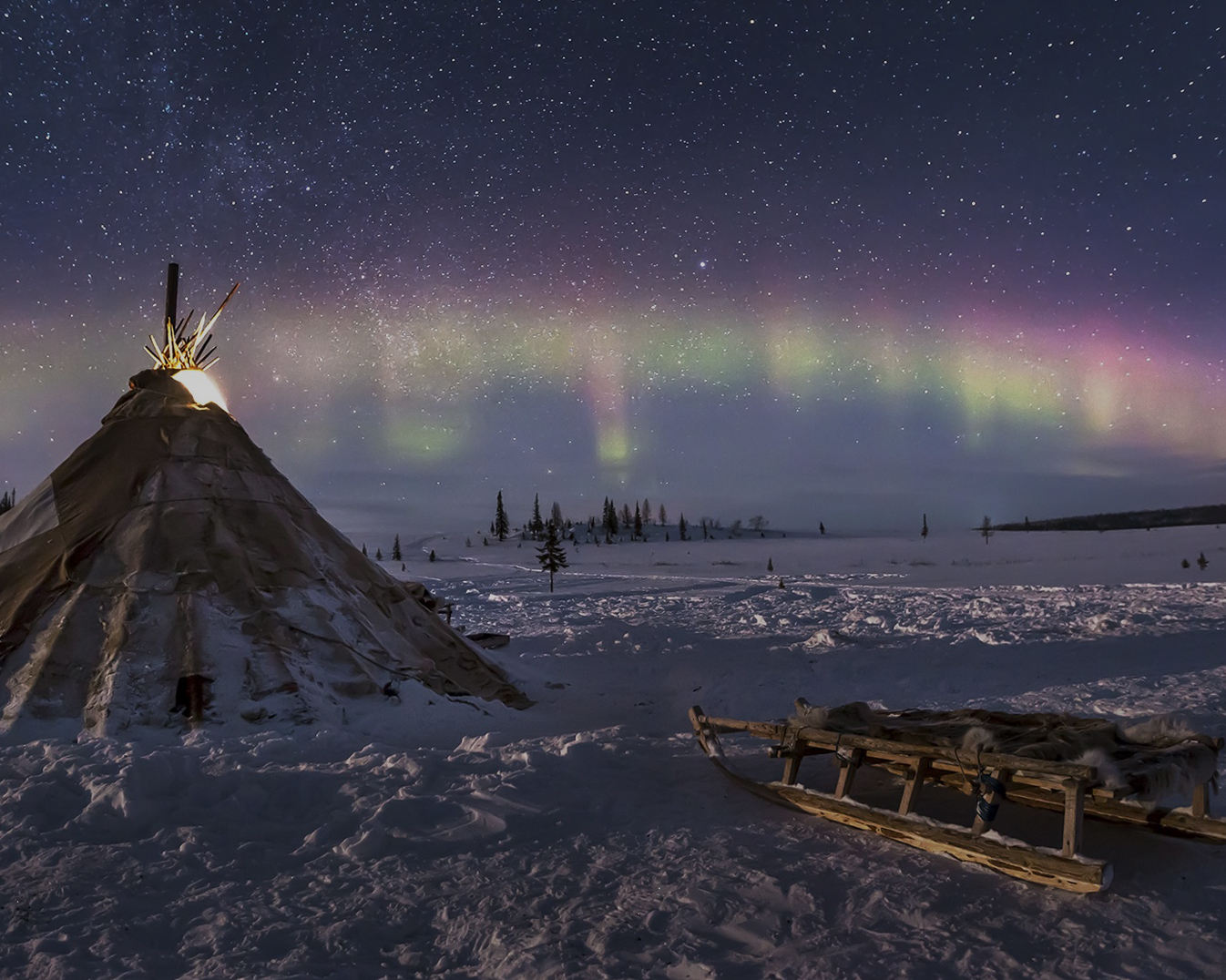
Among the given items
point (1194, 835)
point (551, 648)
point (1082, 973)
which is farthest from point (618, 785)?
point (551, 648)

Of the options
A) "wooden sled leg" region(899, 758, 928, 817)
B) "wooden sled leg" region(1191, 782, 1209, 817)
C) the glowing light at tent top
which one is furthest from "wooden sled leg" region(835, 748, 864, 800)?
the glowing light at tent top

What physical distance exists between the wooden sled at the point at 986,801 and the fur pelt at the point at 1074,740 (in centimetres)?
12

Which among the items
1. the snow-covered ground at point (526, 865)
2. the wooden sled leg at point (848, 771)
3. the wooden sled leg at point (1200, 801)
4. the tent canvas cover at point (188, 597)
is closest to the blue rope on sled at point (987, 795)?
the snow-covered ground at point (526, 865)

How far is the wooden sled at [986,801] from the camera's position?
4.41m

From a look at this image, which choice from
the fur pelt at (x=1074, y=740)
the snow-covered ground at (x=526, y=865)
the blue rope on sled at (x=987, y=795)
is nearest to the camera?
the snow-covered ground at (x=526, y=865)

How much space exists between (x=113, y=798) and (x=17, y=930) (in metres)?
1.85

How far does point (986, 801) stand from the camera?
4.87m

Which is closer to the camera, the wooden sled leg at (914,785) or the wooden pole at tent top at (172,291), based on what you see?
the wooden sled leg at (914,785)

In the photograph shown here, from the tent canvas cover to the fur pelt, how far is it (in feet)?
19.9

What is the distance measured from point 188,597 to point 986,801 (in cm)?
893

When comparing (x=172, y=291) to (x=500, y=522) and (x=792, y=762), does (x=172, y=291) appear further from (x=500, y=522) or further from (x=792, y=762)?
(x=500, y=522)

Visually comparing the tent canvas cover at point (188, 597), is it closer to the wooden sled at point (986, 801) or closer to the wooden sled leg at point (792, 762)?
the wooden sled leg at point (792, 762)

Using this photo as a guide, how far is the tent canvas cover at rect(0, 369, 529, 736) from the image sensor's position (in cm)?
832

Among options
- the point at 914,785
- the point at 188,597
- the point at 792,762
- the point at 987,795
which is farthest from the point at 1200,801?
the point at 188,597
